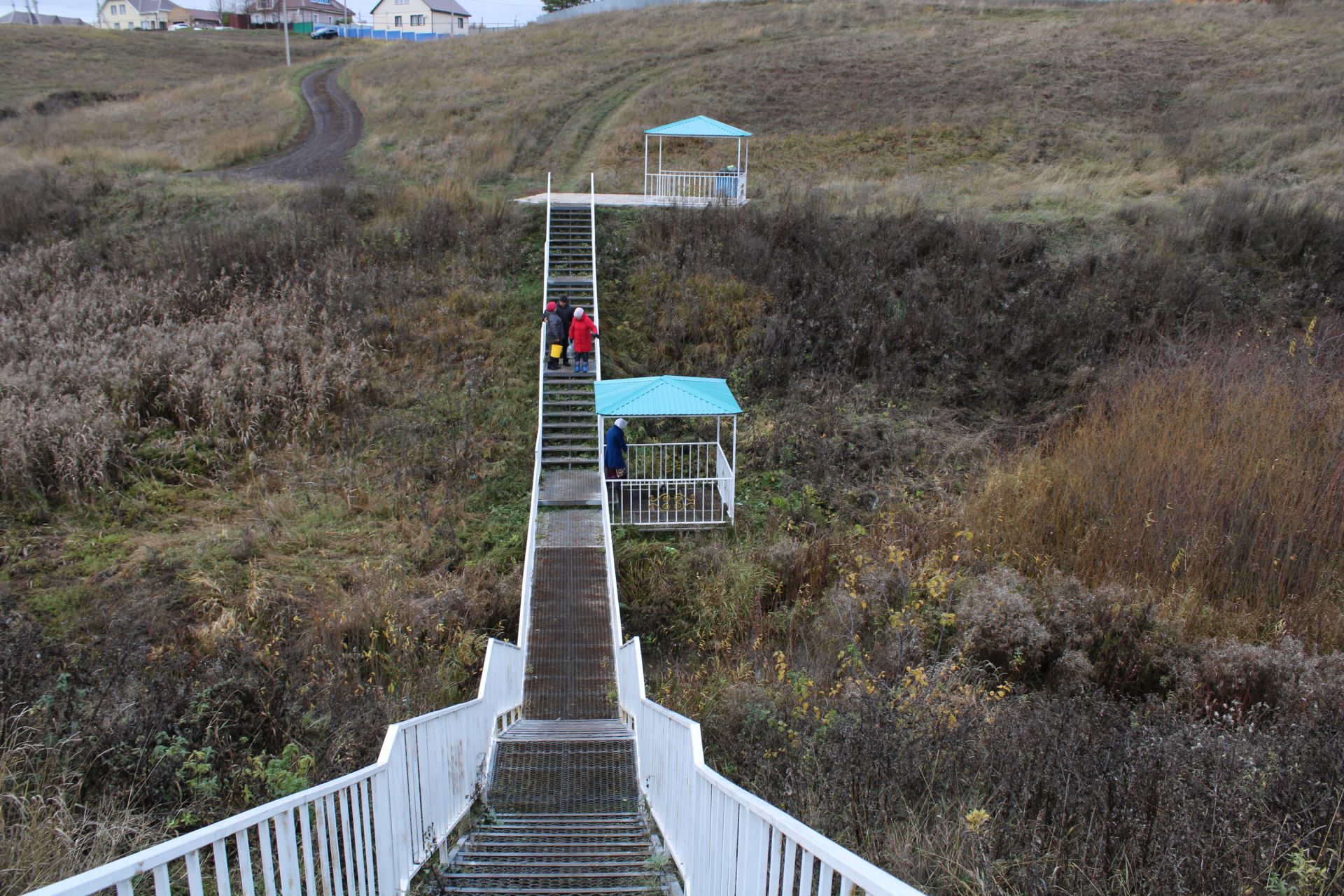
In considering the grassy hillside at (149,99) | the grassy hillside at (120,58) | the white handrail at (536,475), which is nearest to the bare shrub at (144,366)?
the white handrail at (536,475)

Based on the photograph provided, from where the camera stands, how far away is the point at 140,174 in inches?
961

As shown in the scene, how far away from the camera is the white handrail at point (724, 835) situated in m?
2.42

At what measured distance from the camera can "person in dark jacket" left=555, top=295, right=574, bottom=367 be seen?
16516 millimetres

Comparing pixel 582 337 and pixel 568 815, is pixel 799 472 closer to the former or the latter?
pixel 582 337

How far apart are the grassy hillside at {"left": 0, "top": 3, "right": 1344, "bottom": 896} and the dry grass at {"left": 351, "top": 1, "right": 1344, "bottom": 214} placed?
0.36 meters

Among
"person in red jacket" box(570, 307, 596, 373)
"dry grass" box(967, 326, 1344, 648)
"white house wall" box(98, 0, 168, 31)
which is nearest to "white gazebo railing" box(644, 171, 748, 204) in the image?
"person in red jacket" box(570, 307, 596, 373)

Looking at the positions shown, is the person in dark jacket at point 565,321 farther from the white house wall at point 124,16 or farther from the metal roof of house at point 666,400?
the white house wall at point 124,16

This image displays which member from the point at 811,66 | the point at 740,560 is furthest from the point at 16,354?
the point at 811,66

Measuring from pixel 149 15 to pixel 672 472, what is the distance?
355 ft

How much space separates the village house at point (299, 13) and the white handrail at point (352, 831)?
7784 centimetres

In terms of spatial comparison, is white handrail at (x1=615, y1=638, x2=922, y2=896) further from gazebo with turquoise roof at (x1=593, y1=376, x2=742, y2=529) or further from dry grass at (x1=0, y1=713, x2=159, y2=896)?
gazebo with turquoise roof at (x1=593, y1=376, x2=742, y2=529)

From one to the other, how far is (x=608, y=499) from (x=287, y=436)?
6328mm

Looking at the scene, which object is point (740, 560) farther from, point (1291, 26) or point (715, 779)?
point (1291, 26)

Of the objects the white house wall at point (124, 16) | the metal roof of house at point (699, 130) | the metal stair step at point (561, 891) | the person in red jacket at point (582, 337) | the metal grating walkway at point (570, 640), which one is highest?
the white house wall at point (124, 16)
